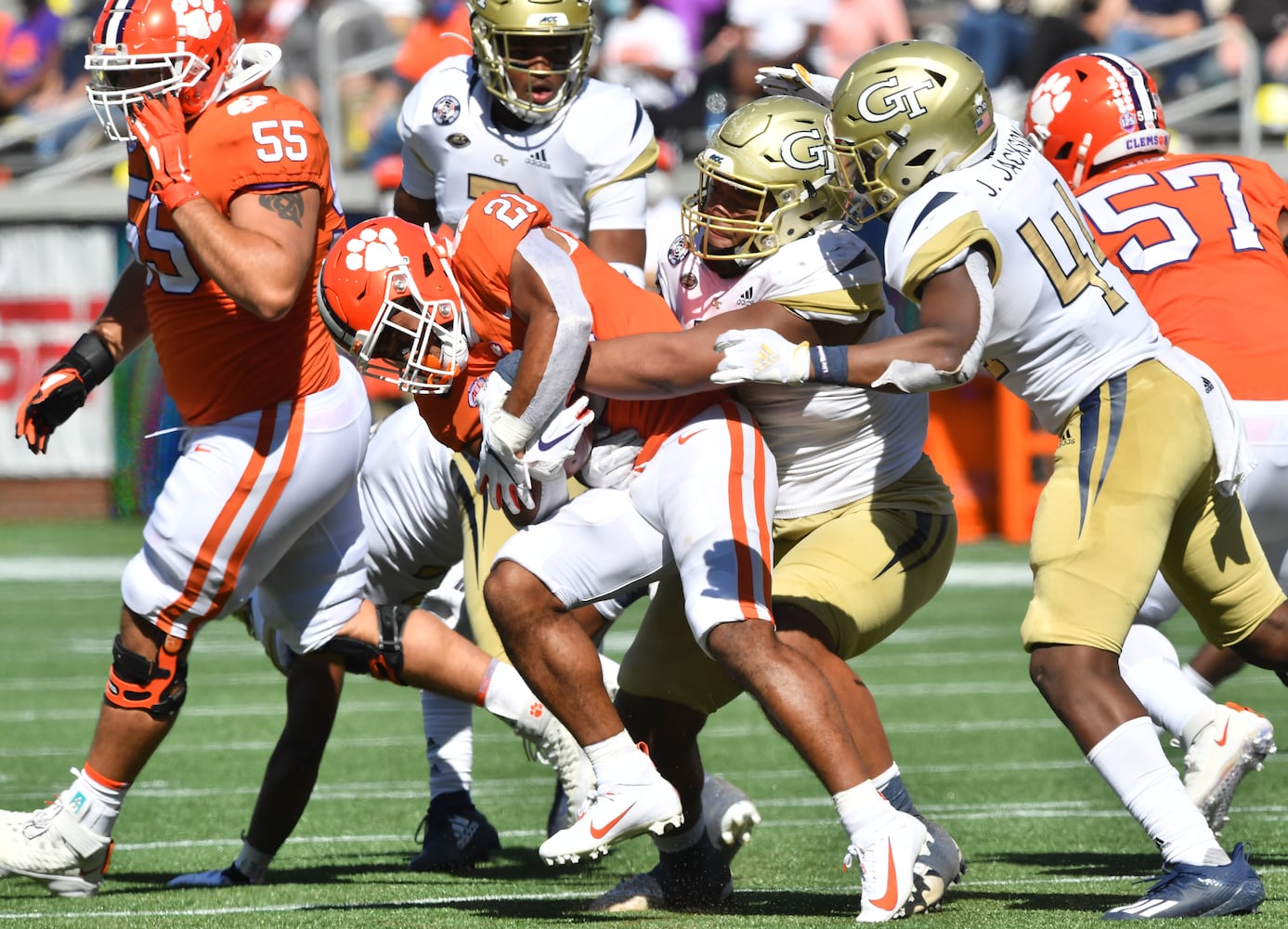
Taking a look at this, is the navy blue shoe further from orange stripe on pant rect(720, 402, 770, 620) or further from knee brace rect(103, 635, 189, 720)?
knee brace rect(103, 635, 189, 720)

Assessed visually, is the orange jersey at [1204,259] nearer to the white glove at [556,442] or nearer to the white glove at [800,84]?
the white glove at [800,84]

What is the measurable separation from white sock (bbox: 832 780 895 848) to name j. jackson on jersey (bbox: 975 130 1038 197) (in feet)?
4.22

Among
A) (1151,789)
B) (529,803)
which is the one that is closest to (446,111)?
(529,803)

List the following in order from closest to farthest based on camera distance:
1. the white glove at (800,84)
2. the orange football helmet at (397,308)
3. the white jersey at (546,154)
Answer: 1. the orange football helmet at (397,308)
2. the white glove at (800,84)
3. the white jersey at (546,154)

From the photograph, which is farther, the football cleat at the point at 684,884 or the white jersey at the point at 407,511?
the white jersey at the point at 407,511

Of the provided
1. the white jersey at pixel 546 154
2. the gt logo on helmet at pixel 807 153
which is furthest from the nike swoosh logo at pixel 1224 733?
the white jersey at pixel 546 154

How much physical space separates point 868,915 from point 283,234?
2.06 meters

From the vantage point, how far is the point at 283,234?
448cm

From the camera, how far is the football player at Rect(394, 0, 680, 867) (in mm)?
5465

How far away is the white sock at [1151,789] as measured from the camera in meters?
3.86

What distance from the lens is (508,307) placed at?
14.1 feet

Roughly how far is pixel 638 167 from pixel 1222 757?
240 centimetres

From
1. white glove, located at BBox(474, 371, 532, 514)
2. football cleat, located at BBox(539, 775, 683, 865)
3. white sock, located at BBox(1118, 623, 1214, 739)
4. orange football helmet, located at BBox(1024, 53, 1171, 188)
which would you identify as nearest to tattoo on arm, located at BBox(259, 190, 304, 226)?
white glove, located at BBox(474, 371, 532, 514)

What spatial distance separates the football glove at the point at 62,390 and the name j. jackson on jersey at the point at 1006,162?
2.31 m
